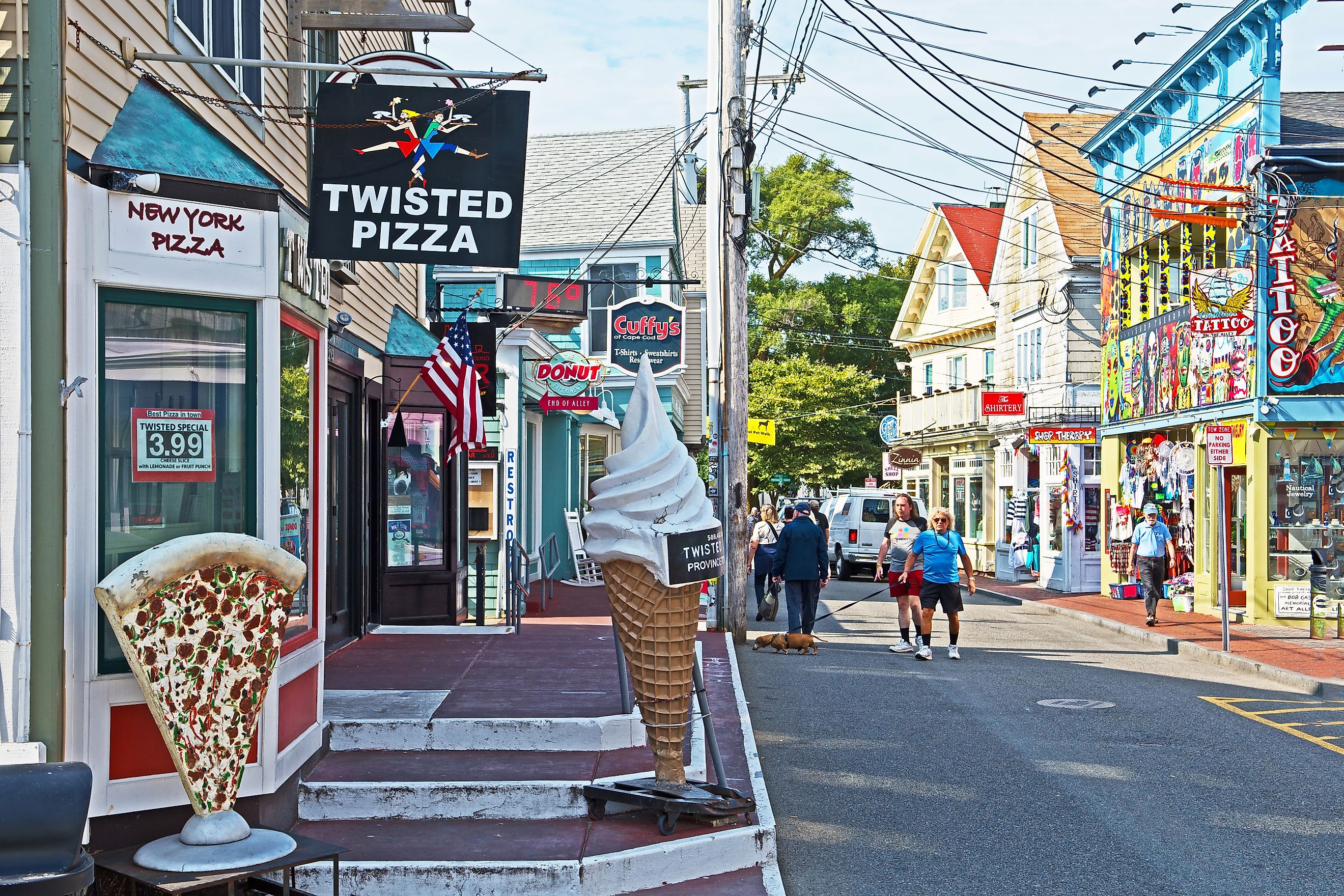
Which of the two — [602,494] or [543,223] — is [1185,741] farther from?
[543,223]

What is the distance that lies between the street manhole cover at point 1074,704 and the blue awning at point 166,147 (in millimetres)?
8419

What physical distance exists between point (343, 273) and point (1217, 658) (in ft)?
37.2

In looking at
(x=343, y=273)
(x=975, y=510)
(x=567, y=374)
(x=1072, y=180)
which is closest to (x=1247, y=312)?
(x=567, y=374)

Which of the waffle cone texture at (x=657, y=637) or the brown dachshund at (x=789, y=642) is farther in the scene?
the brown dachshund at (x=789, y=642)

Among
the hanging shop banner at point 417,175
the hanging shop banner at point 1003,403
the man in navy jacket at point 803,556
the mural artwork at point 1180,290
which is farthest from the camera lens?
the hanging shop banner at point 1003,403

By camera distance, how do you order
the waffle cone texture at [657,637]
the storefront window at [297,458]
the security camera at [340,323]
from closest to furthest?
1. the waffle cone texture at [657,637]
2. the storefront window at [297,458]
3. the security camera at [340,323]

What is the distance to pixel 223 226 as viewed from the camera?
Result: 5895 millimetres

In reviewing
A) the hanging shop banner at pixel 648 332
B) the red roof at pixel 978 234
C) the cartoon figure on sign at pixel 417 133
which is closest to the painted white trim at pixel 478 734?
the cartoon figure on sign at pixel 417 133

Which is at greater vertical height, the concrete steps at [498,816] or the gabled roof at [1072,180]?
the gabled roof at [1072,180]

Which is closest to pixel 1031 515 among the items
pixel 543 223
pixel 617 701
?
pixel 543 223

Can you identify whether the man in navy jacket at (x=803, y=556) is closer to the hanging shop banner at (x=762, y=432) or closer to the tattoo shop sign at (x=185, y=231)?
the hanging shop banner at (x=762, y=432)

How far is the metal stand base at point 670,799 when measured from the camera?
252 inches

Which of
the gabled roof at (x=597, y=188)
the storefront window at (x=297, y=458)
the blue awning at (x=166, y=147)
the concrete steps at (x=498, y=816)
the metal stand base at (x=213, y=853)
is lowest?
the concrete steps at (x=498, y=816)

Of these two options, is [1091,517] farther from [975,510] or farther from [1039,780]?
[1039,780]
